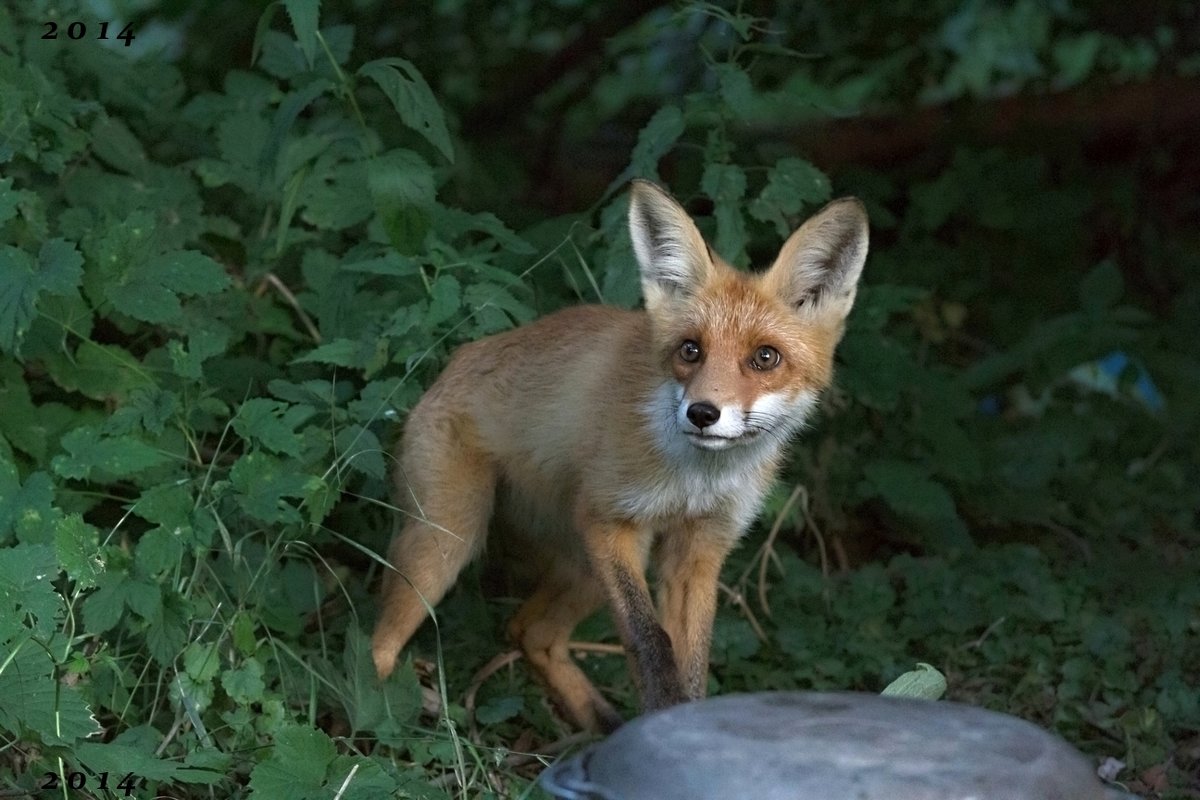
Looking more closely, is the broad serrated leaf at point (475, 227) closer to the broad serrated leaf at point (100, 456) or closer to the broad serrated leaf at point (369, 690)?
the broad serrated leaf at point (100, 456)

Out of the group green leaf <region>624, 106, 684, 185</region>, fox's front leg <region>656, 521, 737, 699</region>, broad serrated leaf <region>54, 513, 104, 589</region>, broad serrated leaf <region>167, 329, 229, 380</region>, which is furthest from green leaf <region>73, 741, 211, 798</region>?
green leaf <region>624, 106, 684, 185</region>

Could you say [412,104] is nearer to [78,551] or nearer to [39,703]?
[78,551]

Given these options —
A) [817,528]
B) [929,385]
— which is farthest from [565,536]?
[929,385]

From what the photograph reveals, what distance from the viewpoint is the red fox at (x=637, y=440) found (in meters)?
3.35

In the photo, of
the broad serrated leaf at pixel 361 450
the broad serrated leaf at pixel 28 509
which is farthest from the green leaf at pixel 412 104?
the broad serrated leaf at pixel 28 509

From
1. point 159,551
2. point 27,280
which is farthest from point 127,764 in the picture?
point 27,280

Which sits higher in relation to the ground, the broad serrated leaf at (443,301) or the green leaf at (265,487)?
the broad serrated leaf at (443,301)

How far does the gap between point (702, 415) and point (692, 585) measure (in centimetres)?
66

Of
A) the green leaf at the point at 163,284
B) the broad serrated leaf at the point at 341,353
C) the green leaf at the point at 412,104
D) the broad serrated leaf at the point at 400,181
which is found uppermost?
the green leaf at the point at 412,104

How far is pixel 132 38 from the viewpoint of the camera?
4758mm

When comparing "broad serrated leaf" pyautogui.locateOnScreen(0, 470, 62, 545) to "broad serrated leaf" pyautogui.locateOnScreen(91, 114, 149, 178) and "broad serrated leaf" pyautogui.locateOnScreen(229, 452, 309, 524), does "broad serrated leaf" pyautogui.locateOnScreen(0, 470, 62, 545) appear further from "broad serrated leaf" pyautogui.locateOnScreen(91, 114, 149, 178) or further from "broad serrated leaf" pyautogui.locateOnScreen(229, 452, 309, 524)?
"broad serrated leaf" pyautogui.locateOnScreen(91, 114, 149, 178)

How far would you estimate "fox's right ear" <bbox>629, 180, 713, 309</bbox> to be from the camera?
3504 millimetres

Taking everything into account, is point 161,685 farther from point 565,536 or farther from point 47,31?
point 47,31

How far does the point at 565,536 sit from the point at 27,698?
55.4 inches
